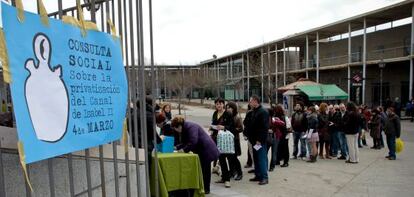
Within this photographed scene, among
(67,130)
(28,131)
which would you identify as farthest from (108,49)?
(28,131)

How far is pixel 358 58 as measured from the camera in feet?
134

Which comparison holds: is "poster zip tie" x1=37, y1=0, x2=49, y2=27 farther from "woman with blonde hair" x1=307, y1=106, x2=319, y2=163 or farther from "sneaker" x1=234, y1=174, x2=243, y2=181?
"woman with blonde hair" x1=307, y1=106, x2=319, y2=163

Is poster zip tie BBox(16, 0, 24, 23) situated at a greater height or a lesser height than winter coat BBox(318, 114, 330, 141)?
greater

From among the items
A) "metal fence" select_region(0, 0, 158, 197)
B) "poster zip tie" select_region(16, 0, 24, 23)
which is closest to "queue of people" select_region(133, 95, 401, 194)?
"metal fence" select_region(0, 0, 158, 197)

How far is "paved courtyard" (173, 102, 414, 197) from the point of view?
22.5 feet

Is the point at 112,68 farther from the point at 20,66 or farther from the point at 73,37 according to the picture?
the point at 20,66

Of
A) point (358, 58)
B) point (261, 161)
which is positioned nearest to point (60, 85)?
point (261, 161)

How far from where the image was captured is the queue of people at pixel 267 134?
638 centimetres

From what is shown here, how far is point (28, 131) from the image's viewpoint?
1984mm

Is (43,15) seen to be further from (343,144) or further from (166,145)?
(343,144)

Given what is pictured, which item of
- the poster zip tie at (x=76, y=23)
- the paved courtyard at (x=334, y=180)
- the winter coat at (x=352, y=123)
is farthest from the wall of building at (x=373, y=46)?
the poster zip tie at (x=76, y=23)

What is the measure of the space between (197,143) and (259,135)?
160 centimetres

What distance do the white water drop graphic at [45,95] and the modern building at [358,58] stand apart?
24.6 meters

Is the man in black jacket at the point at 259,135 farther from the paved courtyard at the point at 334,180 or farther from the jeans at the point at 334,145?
A: the jeans at the point at 334,145
